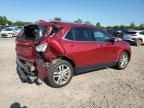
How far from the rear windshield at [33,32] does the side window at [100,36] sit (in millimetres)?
1930

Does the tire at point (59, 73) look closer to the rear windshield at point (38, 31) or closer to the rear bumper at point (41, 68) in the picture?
the rear bumper at point (41, 68)

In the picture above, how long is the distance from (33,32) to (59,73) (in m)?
1.41

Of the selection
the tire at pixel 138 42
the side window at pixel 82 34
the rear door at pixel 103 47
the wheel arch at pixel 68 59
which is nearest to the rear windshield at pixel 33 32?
the wheel arch at pixel 68 59

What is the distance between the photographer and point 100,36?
7137 millimetres

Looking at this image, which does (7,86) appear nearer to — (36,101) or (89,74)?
(36,101)

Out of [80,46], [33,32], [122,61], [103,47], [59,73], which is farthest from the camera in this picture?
[122,61]

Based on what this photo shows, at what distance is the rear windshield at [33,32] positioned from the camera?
5707 millimetres

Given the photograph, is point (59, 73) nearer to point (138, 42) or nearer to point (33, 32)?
point (33, 32)

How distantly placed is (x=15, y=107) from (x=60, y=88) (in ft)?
5.33

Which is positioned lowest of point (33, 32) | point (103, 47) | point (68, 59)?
point (68, 59)

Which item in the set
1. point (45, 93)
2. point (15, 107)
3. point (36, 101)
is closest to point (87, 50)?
point (45, 93)

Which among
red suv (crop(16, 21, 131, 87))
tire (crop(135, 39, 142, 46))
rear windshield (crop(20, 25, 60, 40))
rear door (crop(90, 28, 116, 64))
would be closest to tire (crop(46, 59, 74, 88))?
red suv (crop(16, 21, 131, 87))

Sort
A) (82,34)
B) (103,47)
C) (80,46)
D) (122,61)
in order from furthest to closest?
(122,61) < (103,47) < (82,34) < (80,46)

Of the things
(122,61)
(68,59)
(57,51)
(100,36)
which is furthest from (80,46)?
(122,61)
